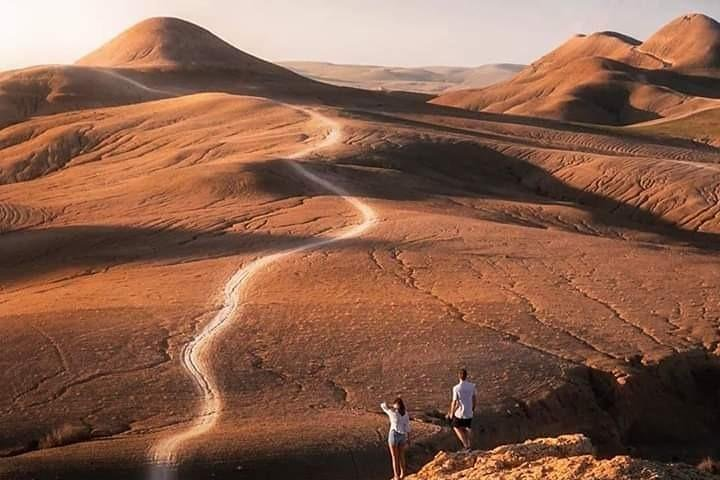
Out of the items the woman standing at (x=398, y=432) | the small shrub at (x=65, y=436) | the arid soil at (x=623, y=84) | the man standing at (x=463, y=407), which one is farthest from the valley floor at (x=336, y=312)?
the arid soil at (x=623, y=84)

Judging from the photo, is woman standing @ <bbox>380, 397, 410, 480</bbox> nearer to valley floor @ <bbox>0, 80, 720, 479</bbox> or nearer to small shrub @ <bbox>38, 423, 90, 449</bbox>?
valley floor @ <bbox>0, 80, 720, 479</bbox>

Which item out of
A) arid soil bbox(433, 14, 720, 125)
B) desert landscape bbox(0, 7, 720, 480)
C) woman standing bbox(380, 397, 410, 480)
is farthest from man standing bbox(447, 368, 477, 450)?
arid soil bbox(433, 14, 720, 125)

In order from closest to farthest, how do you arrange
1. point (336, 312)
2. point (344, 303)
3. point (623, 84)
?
point (336, 312) → point (344, 303) → point (623, 84)

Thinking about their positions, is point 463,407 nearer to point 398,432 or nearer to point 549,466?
point 398,432

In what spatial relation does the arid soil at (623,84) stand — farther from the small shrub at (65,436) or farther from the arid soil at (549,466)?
the arid soil at (549,466)

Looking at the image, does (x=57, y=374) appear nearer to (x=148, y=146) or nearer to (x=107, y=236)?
(x=107, y=236)

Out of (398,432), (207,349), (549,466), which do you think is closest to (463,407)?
(398,432)

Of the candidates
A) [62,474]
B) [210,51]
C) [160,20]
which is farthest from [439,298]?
[160,20]

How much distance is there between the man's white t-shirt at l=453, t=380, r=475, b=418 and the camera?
12.7 m

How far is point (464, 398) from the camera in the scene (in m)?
12.7

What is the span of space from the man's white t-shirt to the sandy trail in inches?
147

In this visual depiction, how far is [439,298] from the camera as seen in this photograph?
2066cm

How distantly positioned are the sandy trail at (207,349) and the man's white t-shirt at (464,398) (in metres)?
3.74

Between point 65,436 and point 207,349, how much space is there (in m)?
3.83
